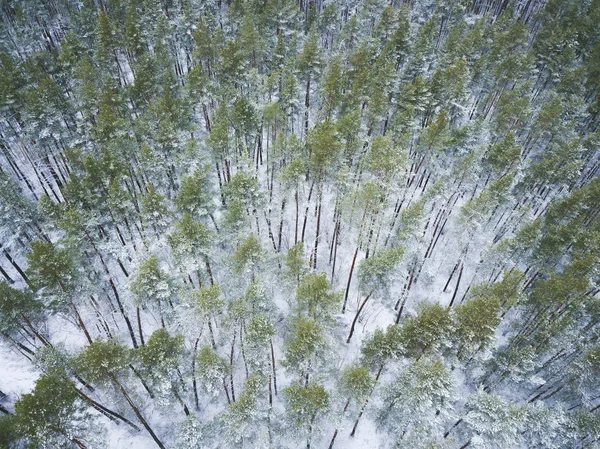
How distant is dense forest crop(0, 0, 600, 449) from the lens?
85.6 feet

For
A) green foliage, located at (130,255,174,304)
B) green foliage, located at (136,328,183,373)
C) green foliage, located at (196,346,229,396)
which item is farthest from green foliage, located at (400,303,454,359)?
green foliage, located at (130,255,174,304)

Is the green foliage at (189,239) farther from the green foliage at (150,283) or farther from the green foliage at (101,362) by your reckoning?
the green foliage at (101,362)

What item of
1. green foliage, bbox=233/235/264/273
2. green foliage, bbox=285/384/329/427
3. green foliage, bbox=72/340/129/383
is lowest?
green foliage, bbox=285/384/329/427

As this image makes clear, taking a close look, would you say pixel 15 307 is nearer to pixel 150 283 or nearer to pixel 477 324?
pixel 150 283

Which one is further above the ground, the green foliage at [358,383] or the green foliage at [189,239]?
the green foliage at [189,239]

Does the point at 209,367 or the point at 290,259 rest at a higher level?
the point at 290,259

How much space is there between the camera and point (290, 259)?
28.8m

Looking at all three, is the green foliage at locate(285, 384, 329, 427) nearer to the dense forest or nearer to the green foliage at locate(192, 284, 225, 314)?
the dense forest

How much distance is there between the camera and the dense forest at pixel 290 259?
2609 centimetres

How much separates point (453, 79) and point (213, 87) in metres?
29.1

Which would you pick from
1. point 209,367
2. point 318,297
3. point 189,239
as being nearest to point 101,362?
point 209,367

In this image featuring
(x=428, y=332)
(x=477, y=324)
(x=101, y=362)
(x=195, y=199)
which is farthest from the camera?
(x=195, y=199)

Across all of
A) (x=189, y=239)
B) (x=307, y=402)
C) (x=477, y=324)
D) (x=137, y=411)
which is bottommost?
(x=307, y=402)

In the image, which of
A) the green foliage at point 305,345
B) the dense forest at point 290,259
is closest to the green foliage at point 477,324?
the dense forest at point 290,259
